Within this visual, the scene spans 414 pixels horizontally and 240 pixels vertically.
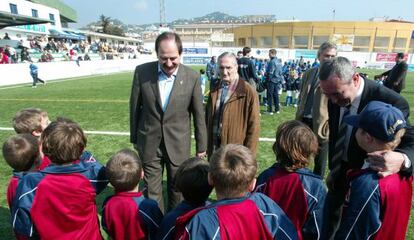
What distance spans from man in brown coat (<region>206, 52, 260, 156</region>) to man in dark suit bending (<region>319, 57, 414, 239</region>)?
0.93 metres

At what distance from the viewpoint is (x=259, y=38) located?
6150cm

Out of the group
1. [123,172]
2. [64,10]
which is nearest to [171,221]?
[123,172]

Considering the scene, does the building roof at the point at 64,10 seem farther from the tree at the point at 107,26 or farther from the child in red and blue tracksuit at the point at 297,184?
the child in red and blue tracksuit at the point at 297,184

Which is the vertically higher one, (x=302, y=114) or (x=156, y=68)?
(x=156, y=68)

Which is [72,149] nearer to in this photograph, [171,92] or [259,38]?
[171,92]

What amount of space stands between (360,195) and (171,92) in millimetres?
2095

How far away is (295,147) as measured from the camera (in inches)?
84.7

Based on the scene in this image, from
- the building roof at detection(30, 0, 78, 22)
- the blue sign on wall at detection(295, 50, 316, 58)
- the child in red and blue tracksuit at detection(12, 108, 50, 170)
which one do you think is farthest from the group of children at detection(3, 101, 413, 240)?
the building roof at detection(30, 0, 78, 22)

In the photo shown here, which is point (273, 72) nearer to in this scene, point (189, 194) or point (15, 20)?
point (189, 194)

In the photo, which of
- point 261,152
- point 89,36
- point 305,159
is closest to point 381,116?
point 305,159

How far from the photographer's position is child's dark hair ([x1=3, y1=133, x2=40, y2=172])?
247 cm

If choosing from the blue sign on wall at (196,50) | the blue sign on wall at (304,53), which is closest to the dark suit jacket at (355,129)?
the blue sign on wall at (304,53)

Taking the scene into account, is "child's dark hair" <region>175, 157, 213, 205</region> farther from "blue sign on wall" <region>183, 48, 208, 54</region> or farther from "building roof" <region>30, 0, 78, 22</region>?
"building roof" <region>30, 0, 78, 22</region>

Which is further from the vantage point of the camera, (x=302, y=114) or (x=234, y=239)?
(x=302, y=114)
